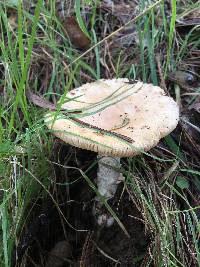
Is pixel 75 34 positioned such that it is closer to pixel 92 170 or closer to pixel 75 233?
pixel 92 170

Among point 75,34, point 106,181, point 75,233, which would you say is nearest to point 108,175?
point 106,181

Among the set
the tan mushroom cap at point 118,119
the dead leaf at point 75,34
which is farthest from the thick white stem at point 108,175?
the dead leaf at point 75,34

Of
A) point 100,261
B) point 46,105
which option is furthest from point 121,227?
point 46,105

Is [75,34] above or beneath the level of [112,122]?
above

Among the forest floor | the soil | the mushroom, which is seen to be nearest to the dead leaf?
the forest floor

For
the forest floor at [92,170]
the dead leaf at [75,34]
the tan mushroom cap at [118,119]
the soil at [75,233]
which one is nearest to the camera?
the tan mushroom cap at [118,119]

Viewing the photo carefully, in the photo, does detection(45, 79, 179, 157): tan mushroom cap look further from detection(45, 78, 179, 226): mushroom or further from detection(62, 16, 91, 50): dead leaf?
detection(62, 16, 91, 50): dead leaf

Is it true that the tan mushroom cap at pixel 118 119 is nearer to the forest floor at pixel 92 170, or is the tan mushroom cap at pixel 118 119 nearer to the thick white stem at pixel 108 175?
the forest floor at pixel 92 170

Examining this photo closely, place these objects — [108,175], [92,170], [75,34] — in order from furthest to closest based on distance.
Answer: [75,34] < [92,170] < [108,175]

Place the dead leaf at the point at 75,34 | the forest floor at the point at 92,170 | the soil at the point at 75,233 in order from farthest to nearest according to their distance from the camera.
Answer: the dead leaf at the point at 75,34
the soil at the point at 75,233
the forest floor at the point at 92,170
